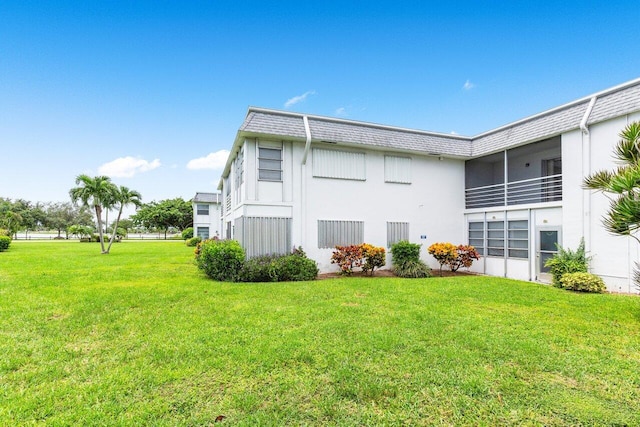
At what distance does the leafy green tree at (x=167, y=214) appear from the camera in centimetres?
5366

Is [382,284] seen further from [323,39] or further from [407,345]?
[323,39]

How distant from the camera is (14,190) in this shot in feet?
212

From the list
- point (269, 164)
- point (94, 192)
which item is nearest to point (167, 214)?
point (94, 192)

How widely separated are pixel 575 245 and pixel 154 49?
1973cm

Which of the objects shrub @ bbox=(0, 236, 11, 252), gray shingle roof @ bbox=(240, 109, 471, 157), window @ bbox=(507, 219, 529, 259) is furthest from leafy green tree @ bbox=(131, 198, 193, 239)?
window @ bbox=(507, 219, 529, 259)

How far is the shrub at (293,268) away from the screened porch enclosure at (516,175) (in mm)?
8684

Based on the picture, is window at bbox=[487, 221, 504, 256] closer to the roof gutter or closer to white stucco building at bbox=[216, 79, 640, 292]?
white stucco building at bbox=[216, 79, 640, 292]

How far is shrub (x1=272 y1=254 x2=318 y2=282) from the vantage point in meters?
11.4

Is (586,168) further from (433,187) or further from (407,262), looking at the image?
(407,262)

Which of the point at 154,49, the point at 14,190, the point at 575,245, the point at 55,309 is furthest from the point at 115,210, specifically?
the point at 14,190

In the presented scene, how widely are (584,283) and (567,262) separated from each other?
1071 millimetres

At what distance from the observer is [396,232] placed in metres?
14.3

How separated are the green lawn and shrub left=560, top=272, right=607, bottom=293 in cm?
140

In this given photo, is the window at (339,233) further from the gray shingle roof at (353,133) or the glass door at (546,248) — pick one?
the glass door at (546,248)
